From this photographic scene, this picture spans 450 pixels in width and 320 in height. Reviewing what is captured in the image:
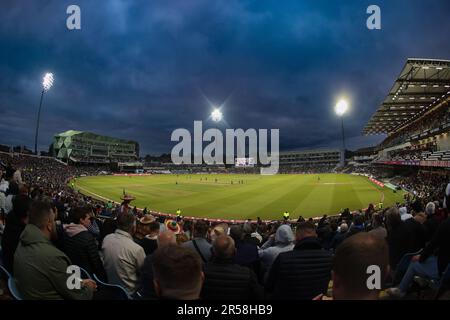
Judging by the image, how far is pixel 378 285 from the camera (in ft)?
6.46

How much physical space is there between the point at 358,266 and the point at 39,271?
3.36 meters

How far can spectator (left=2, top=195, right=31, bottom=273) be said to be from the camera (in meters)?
4.21

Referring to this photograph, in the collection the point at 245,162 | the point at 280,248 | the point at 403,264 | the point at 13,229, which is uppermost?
the point at 245,162

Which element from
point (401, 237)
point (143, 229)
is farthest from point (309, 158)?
point (143, 229)

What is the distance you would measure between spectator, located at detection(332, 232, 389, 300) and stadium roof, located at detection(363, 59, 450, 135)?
30922 mm

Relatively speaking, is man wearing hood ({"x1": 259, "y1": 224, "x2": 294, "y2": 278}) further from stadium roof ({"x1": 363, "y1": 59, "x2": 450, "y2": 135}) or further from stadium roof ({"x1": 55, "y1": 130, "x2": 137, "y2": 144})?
stadium roof ({"x1": 55, "y1": 130, "x2": 137, "y2": 144})

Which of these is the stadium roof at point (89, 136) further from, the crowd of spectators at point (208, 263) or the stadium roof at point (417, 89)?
the crowd of spectators at point (208, 263)

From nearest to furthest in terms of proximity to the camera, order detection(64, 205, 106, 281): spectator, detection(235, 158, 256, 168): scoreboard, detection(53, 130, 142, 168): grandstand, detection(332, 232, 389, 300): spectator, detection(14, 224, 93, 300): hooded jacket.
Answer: detection(332, 232, 389, 300): spectator
detection(14, 224, 93, 300): hooded jacket
detection(64, 205, 106, 281): spectator
detection(53, 130, 142, 168): grandstand
detection(235, 158, 256, 168): scoreboard

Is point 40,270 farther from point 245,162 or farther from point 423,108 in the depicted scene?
point 245,162

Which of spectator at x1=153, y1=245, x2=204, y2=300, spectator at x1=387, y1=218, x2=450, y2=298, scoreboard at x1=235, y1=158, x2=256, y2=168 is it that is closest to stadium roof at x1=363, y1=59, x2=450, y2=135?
A: spectator at x1=387, y1=218, x2=450, y2=298

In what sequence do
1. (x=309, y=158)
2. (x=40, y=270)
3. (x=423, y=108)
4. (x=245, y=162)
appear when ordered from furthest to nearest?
1. (x=309, y=158)
2. (x=245, y=162)
3. (x=423, y=108)
4. (x=40, y=270)

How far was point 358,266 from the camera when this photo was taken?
6.61 ft

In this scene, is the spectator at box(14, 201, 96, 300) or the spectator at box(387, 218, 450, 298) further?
the spectator at box(387, 218, 450, 298)
